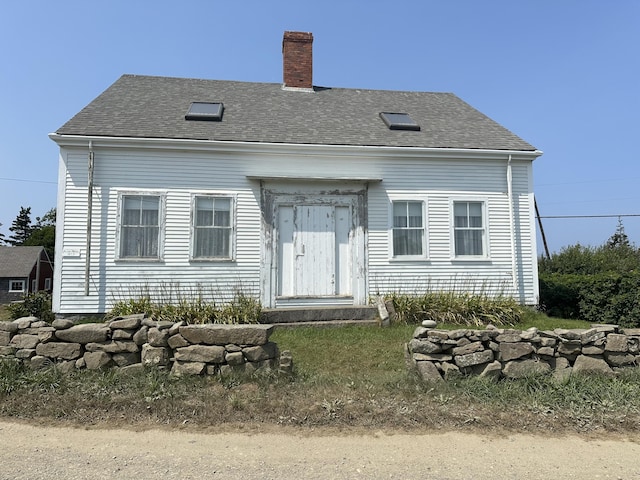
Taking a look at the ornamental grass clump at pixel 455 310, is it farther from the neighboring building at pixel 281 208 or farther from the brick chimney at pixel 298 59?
the brick chimney at pixel 298 59

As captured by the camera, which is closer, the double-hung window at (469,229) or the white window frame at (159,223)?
the white window frame at (159,223)

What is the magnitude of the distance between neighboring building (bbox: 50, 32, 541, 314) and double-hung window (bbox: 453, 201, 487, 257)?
0.03 m

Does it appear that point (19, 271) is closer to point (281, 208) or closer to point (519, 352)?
point (281, 208)

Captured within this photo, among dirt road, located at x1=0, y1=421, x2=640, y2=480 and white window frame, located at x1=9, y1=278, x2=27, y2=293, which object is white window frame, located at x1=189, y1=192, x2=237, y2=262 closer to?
dirt road, located at x1=0, y1=421, x2=640, y2=480

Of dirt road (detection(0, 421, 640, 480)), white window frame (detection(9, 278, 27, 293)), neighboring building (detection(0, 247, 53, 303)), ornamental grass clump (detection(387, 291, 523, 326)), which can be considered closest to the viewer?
dirt road (detection(0, 421, 640, 480))

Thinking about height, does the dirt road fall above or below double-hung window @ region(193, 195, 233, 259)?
below

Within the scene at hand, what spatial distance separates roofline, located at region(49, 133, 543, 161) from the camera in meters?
8.88

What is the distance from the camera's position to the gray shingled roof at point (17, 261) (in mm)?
30516

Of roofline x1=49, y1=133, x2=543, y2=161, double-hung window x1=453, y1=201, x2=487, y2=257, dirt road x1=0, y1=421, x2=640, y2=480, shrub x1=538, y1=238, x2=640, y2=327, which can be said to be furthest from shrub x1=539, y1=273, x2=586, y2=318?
dirt road x1=0, y1=421, x2=640, y2=480

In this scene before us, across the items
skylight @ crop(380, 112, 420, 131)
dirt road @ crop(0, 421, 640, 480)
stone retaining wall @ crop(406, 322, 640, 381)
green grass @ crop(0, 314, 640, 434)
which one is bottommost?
dirt road @ crop(0, 421, 640, 480)

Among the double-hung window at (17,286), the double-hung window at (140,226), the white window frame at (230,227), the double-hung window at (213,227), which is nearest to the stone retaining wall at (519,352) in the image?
the white window frame at (230,227)

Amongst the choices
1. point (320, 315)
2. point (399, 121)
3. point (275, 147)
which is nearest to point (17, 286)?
point (275, 147)

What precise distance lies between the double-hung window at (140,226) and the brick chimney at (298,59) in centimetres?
658

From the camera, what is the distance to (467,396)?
4.20m
